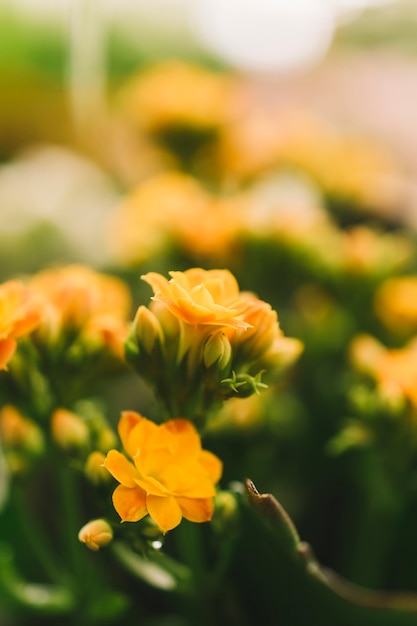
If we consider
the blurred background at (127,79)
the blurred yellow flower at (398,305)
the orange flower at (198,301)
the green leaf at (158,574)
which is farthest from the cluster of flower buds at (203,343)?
the blurred background at (127,79)

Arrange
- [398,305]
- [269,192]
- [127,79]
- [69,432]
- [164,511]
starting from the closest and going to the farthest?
[164,511], [69,432], [398,305], [269,192], [127,79]

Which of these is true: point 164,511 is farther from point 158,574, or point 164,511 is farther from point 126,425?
point 158,574

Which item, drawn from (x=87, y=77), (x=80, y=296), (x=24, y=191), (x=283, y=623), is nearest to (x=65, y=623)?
(x=283, y=623)

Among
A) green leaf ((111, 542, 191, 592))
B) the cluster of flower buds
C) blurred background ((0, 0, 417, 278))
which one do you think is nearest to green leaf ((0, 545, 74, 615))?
green leaf ((111, 542, 191, 592))

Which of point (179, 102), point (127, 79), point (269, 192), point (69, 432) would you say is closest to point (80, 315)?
point (69, 432)

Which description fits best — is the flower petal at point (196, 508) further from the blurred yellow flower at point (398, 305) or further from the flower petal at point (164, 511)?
the blurred yellow flower at point (398, 305)

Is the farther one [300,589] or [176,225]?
[176,225]

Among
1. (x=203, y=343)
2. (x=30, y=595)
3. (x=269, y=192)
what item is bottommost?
(x=30, y=595)

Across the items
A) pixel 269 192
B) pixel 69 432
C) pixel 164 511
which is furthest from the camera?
pixel 269 192
